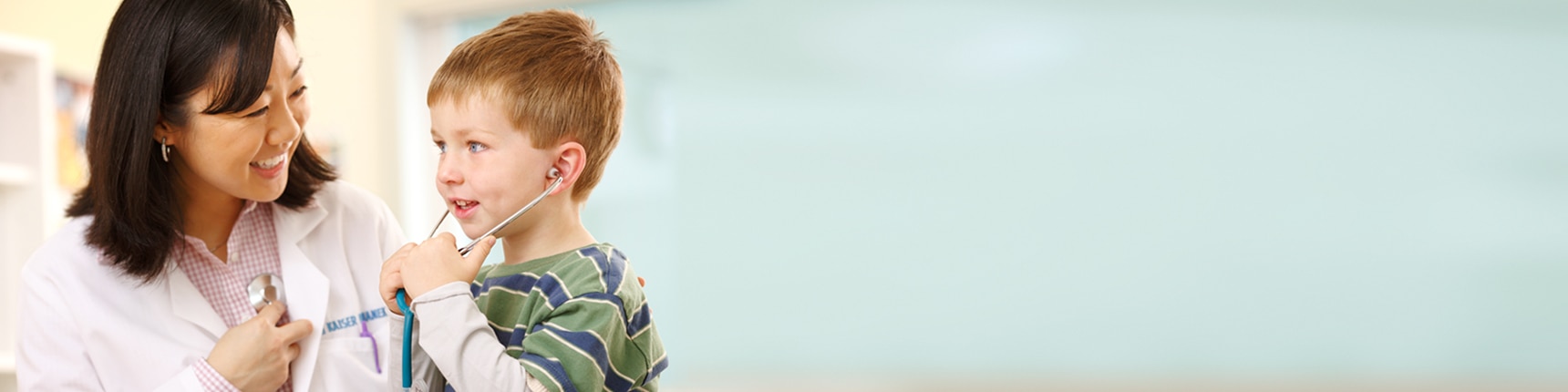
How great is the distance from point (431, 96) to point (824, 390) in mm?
2580

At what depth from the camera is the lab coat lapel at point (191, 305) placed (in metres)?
1.40

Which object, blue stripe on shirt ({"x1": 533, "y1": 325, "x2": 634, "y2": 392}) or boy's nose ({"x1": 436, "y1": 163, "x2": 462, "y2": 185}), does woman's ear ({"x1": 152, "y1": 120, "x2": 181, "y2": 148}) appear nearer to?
boy's nose ({"x1": 436, "y1": 163, "x2": 462, "y2": 185})

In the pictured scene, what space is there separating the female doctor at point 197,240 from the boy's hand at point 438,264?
0.38 m

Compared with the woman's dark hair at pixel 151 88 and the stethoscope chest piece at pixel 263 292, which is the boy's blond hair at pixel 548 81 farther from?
the stethoscope chest piece at pixel 263 292

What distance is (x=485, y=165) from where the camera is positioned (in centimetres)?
107

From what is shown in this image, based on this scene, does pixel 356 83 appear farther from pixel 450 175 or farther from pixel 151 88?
pixel 450 175

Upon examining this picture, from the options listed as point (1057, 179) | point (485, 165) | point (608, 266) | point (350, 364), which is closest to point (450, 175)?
point (485, 165)

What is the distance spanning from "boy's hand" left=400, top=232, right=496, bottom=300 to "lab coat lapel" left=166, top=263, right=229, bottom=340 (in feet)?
1.59

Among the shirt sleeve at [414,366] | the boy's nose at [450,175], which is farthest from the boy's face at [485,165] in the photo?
the shirt sleeve at [414,366]

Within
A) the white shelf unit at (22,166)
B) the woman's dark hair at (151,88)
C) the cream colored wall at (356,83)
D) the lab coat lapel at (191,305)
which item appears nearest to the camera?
the woman's dark hair at (151,88)

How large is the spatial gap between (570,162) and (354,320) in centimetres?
54

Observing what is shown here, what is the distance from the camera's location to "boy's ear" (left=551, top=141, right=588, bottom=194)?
43.3 inches

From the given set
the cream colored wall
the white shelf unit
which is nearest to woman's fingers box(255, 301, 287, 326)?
the white shelf unit

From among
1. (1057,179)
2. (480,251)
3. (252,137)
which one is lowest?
(480,251)
